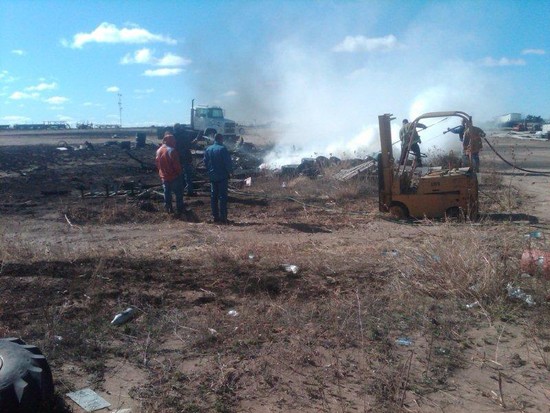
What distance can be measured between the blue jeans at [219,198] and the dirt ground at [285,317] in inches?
41.6

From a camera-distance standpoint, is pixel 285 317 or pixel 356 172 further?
pixel 356 172

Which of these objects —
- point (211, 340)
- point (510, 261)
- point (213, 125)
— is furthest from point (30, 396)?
point (213, 125)

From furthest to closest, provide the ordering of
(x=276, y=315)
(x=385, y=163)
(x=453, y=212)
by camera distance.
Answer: (x=385, y=163)
(x=453, y=212)
(x=276, y=315)

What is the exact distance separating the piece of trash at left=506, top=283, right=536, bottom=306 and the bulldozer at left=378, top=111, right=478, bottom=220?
4.62 metres

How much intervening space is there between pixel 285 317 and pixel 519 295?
2405 mm

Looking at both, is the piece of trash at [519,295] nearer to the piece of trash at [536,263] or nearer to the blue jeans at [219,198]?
the piece of trash at [536,263]

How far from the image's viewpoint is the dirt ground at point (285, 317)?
409cm

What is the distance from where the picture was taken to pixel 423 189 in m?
10.5

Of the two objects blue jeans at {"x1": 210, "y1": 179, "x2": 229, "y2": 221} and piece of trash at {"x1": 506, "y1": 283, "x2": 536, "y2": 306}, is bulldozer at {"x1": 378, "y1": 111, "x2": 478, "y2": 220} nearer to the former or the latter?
blue jeans at {"x1": 210, "y1": 179, "x2": 229, "y2": 221}

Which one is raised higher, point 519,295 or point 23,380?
point 23,380

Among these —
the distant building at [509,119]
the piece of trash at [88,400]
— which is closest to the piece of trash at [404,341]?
the piece of trash at [88,400]

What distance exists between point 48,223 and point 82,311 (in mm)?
5889

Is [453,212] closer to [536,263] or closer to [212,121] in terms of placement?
[536,263]

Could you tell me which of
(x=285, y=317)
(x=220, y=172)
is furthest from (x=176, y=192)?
(x=285, y=317)
